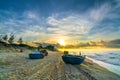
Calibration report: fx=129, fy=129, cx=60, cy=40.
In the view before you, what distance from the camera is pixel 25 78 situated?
413 inches

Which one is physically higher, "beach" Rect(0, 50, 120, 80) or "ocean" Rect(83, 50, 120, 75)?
"beach" Rect(0, 50, 120, 80)

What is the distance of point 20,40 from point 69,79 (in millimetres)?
134532

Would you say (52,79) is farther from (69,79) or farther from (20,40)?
(20,40)

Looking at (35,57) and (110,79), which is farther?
(35,57)

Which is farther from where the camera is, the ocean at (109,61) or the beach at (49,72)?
the ocean at (109,61)

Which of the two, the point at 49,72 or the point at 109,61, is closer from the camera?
the point at 49,72

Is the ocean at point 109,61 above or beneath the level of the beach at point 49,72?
beneath

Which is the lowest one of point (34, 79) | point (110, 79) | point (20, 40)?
point (110, 79)

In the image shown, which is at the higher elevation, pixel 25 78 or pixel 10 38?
pixel 10 38

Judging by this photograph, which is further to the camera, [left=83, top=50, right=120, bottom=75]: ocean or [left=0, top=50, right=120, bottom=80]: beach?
[left=83, top=50, right=120, bottom=75]: ocean

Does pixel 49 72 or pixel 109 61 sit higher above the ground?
pixel 49 72

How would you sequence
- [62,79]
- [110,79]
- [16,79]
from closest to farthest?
1. [16,79]
2. [62,79]
3. [110,79]

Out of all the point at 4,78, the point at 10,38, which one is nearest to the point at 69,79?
the point at 4,78

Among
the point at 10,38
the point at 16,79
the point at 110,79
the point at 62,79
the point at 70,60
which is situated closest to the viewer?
the point at 16,79
